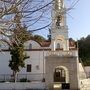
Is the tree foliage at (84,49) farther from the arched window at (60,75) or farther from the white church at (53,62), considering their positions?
the arched window at (60,75)

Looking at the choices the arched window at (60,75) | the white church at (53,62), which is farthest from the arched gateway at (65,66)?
the arched window at (60,75)

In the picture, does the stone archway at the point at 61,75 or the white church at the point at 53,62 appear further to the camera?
the stone archway at the point at 61,75

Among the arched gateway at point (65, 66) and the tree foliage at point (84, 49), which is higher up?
the tree foliage at point (84, 49)

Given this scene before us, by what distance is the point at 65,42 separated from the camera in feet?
96.9

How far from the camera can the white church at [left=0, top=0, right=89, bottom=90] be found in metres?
26.1

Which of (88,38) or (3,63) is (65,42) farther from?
(88,38)

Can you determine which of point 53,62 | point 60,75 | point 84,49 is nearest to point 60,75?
point 60,75

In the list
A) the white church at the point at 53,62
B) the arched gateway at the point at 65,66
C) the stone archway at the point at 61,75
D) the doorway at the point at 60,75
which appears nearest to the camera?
the arched gateway at the point at 65,66

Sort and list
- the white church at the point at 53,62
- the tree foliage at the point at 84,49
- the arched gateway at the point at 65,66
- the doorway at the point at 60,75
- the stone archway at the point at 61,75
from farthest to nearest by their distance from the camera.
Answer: the tree foliage at the point at 84,49
the doorway at the point at 60,75
the stone archway at the point at 61,75
the white church at the point at 53,62
the arched gateway at the point at 65,66

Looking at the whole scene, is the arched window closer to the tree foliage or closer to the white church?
the white church

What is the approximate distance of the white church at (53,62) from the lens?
26.1 metres

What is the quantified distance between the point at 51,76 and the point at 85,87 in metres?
3.65

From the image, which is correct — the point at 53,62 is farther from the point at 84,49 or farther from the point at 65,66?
the point at 84,49

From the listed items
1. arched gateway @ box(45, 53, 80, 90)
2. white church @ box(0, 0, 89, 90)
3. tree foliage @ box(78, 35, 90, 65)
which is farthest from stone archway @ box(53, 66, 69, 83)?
tree foliage @ box(78, 35, 90, 65)
